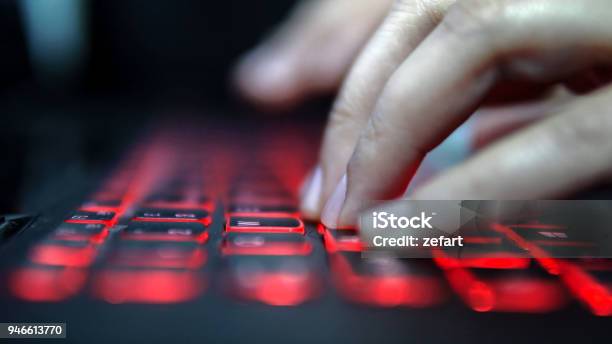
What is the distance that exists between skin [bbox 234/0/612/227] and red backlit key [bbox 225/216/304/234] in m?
0.03

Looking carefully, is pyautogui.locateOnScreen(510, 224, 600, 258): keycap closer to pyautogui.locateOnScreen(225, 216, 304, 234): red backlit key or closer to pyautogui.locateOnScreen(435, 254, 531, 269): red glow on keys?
pyautogui.locateOnScreen(435, 254, 531, 269): red glow on keys

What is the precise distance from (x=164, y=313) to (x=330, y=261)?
0.46 ft

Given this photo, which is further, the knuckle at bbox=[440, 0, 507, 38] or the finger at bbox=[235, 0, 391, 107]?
the finger at bbox=[235, 0, 391, 107]

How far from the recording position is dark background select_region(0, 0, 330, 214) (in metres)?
0.92

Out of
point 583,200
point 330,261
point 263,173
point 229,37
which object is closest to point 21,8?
point 229,37

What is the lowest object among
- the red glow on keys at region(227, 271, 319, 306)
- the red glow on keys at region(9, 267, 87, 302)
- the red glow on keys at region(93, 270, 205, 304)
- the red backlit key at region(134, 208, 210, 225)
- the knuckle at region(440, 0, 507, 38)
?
the red glow on keys at region(227, 271, 319, 306)

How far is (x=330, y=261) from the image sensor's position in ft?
1.44

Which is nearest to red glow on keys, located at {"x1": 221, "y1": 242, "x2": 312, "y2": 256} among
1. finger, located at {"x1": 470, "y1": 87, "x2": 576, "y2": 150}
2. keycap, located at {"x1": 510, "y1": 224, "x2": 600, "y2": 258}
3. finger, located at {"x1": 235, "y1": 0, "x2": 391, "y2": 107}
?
keycap, located at {"x1": 510, "y1": 224, "x2": 600, "y2": 258}

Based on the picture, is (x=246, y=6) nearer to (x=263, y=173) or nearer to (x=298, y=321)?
(x=263, y=173)

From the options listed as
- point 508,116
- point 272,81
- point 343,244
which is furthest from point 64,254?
point 272,81

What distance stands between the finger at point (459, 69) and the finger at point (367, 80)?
0.05m

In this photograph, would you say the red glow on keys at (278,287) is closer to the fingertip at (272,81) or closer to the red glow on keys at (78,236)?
the red glow on keys at (78,236)

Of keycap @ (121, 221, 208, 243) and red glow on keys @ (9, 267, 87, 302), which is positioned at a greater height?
keycap @ (121, 221, 208, 243)

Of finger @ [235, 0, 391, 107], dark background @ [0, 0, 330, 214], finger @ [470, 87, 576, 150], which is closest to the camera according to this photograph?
finger @ [470, 87, 576, 150]
